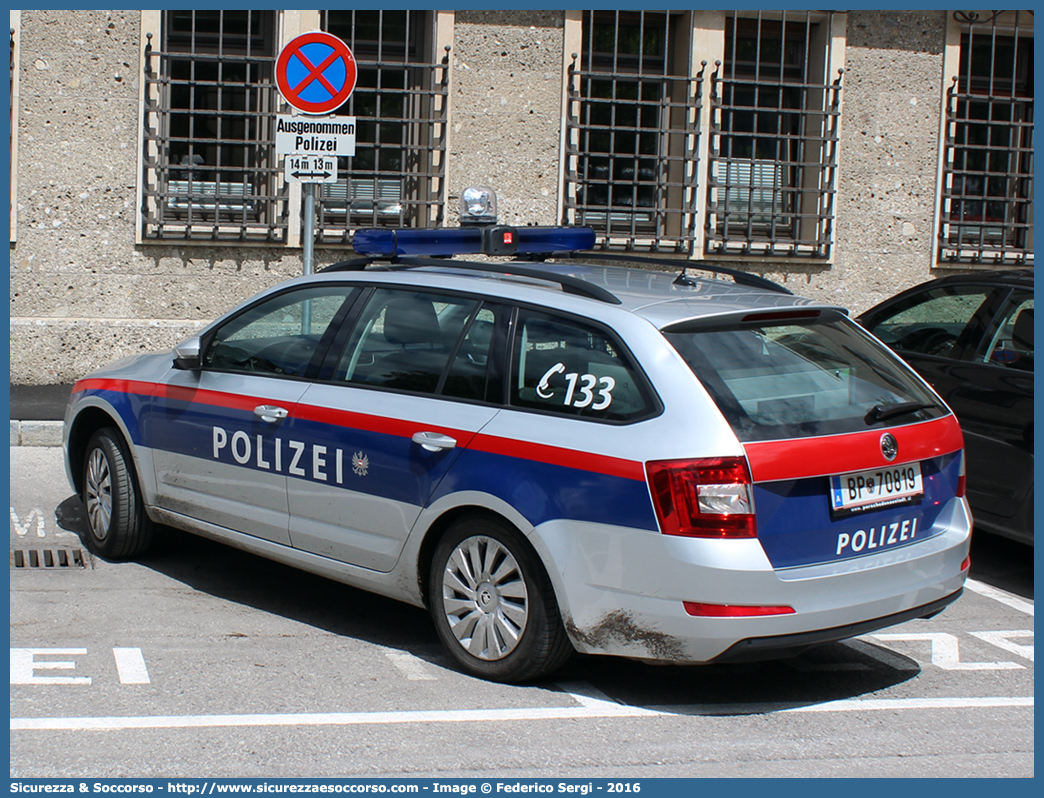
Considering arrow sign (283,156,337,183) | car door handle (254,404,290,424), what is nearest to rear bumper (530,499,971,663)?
car door handle (254,404,290,424)

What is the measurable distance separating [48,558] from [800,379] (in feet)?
12.6

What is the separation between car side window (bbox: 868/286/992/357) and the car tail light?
3107 mm

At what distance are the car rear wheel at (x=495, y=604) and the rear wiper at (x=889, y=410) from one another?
1284 millimetres

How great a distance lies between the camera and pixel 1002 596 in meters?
6.14

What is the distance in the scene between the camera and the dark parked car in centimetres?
608

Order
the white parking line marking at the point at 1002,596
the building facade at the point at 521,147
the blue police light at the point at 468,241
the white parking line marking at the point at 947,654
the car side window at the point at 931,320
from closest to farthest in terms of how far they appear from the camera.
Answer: the white parking line marking at the point at 947,654, the blue police light at the point at 468,241, the white parking line marking at the point at 1002,596, the car side window at the point at 931,320, the building facade at the point at 521,147

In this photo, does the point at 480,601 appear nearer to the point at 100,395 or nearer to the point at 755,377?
the point at 755,377

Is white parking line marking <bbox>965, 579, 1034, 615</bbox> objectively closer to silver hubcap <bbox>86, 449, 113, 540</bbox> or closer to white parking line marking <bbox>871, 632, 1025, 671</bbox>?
white parking line marking <bbox>871, 632, 1025, 671</bbox>

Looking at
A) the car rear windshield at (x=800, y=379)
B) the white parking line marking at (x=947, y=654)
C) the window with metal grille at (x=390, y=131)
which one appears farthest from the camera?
the window with metal grille at (x=390, y=131)

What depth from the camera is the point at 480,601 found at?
454 cm

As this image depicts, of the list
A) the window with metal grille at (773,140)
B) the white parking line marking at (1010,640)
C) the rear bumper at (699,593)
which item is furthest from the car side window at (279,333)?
the window with metal grille at (773,140)

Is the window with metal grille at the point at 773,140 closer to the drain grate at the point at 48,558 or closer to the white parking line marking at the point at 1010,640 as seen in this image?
the white parking line marking at the point at 1010,640

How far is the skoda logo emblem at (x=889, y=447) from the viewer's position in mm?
4324
